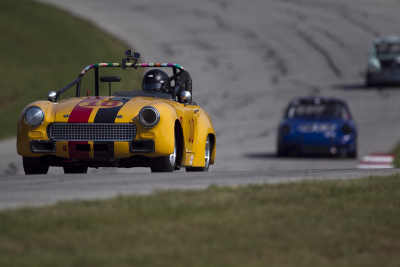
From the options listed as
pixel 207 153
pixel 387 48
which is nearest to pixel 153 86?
pixel 207 153

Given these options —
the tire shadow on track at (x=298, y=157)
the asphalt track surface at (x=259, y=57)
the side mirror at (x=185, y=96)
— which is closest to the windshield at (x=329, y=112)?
the tire shadow on track at (x=298, y=157)

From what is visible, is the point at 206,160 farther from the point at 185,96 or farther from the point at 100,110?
the point at 100,110

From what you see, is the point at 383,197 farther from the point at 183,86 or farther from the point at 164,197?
the point at 183,86

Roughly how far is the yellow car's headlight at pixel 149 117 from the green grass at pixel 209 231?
2142 millimetres

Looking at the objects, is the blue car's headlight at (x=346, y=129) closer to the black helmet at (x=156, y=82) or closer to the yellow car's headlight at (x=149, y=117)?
the black helmet at (x=156, y=82)

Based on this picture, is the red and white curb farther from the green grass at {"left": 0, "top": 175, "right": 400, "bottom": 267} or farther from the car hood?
the green grass at {"left": 0, "top": 175, "right": 400, "bottom": 267}

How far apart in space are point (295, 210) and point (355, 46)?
33.6m

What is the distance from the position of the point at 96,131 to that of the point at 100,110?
9.9 inches

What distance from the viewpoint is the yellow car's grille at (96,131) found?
8.84 metres

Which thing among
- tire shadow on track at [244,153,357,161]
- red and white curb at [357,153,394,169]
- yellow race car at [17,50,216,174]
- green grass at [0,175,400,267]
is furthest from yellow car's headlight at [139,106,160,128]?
tire shadow on track at [244,153,357,161]

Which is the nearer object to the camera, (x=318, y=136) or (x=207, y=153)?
(x=207, y=153)

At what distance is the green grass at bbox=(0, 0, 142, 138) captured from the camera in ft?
92.6

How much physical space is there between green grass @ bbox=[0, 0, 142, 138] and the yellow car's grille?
1422 centimetres

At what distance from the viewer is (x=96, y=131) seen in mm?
8883
